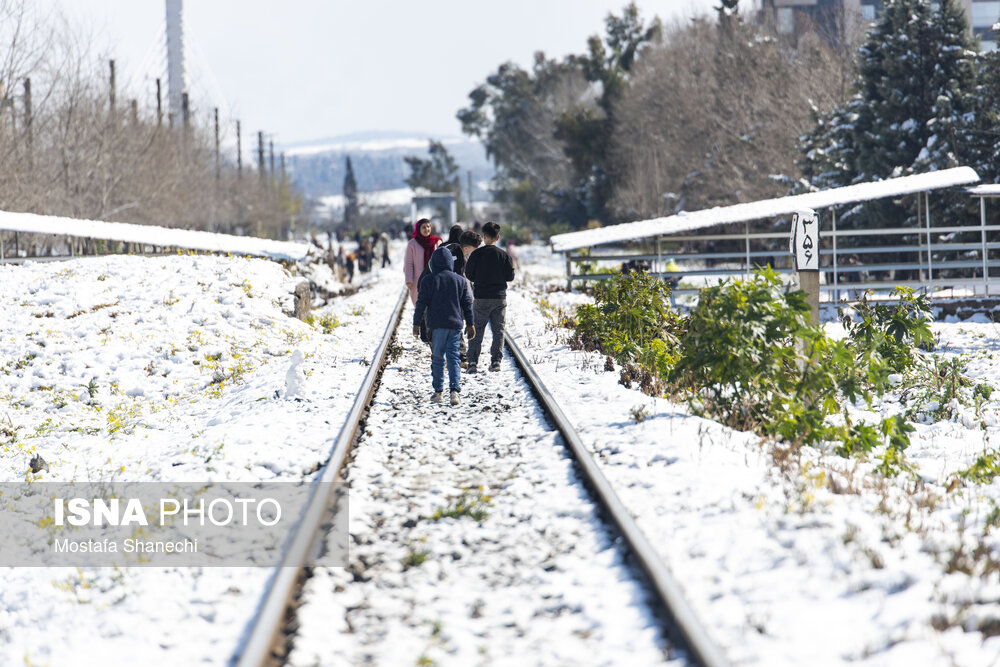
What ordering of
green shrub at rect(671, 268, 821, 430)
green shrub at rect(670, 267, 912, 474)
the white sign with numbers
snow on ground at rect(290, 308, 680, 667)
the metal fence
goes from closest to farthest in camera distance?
snow on ground at rect(290, 308, 680, 667)
green shrub at rect(670, 267, 912, 474)
green shrub at rect(671, 268, 821, 430)
the white sign with numbers
the metal fence

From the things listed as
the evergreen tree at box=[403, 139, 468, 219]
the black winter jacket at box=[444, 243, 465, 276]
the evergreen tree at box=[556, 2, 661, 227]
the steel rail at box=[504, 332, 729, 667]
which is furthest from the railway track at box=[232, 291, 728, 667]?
the evergreen tree at box=[403, 139, 468, 219]

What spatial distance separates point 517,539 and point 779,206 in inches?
722

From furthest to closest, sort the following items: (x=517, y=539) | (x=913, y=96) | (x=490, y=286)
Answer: (x=913, y=96)
(x=490, y=286)
(x=517, y=539)

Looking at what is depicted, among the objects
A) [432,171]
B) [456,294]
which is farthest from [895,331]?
[432,171]

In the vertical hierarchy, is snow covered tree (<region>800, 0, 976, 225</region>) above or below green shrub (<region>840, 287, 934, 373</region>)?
above

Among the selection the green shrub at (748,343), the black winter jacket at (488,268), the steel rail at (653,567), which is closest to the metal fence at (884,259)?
the black winter jacket at (488,268)

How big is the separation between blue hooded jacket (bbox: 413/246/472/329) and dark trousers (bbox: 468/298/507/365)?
5.72 ft

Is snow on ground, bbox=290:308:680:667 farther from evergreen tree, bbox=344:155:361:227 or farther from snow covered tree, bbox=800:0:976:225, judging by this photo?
evergreen tree, bbox=344:155:361:227

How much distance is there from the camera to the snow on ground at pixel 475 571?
13.9 ft

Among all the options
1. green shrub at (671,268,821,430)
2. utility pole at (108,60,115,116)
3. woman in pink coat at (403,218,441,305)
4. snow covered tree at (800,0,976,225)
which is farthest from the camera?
utility pole at (108,60,115,116)

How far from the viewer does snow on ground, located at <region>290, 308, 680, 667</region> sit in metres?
4.24

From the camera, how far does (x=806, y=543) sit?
16.9 ft

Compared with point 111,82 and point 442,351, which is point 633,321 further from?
point 111,82

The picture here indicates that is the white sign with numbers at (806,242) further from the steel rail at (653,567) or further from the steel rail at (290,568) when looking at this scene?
the steel rail at (290,568)
